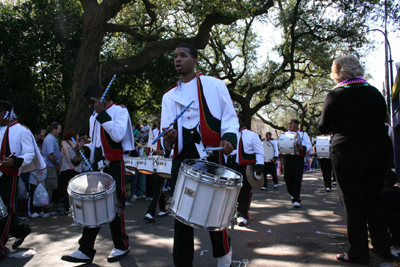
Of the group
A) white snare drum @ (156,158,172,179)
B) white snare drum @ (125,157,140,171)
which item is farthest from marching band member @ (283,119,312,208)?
white snare drum @ (125,157,140,171)

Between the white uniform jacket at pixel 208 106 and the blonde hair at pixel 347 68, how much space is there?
167 centimetres

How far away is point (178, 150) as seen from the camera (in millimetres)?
3305

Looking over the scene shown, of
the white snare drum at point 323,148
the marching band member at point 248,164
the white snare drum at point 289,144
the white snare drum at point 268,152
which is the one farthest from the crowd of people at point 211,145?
the white snare drum at point 268,152

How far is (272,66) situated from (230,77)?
349cm

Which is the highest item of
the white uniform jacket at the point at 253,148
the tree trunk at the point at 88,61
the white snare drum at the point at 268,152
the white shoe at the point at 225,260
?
the tree trunk at the point at 88,61

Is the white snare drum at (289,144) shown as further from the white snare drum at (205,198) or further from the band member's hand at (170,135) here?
the white snare drum at (205,198)

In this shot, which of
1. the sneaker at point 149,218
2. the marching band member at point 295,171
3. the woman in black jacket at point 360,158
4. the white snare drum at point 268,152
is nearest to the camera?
the woman in black jacket at point 360,158

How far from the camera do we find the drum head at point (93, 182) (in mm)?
4117

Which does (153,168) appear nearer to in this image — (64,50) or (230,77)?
(64,50)

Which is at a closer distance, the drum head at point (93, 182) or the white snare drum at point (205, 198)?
the white snare drum at point (205, 198)

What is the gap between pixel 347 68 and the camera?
4184mm

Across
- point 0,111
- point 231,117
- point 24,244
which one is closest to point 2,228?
point 24,244

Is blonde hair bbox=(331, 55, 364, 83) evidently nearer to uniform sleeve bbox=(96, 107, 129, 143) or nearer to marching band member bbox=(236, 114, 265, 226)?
uniform sleeve bbox=(96, 107, 129, 143)

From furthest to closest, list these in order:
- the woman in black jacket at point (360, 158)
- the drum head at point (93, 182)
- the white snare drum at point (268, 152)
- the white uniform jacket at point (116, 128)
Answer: the white snare drum at point (268, 152), the white uniform jacket at point (116, 128), the drum head at point (93, 182), the woman in black jacket at point (360, 158)
